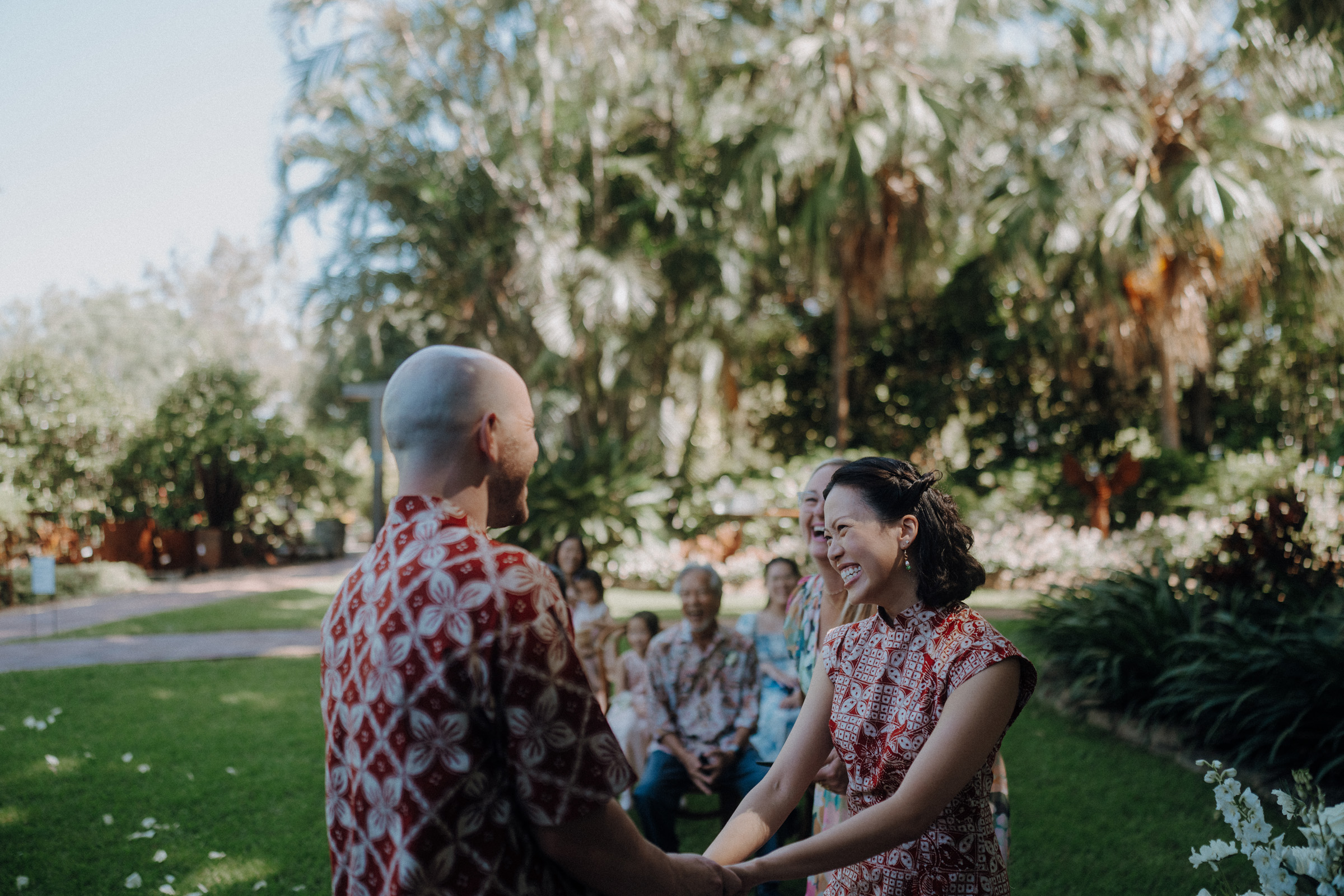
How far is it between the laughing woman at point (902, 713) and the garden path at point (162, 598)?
10.5m

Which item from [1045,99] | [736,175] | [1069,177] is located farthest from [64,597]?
[1045,99]

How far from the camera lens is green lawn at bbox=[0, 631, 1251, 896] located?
4270mm

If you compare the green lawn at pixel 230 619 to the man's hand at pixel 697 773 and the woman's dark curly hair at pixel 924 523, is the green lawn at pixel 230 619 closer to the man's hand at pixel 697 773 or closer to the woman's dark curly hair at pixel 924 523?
the man's hand at pixel 697 773

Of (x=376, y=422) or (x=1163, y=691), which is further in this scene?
A: (x=376, y=422)

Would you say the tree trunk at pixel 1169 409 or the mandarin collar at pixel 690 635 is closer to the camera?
the mandarin collar at pixel 690 635

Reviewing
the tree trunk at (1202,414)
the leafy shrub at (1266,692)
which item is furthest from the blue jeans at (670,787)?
the tree trunk at (1202,414)

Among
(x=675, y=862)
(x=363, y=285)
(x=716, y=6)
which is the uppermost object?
(x=716, y=6)

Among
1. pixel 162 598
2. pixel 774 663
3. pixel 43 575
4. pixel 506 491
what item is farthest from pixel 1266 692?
pixel 162 598

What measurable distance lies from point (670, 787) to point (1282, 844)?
3068mm

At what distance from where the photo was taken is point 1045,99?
1349 cm

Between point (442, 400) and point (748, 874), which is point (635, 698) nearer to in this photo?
point (748, 874)

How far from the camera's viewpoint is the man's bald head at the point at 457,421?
139cm

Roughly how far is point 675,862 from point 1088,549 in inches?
500

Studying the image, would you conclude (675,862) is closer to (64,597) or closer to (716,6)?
(716,6)
